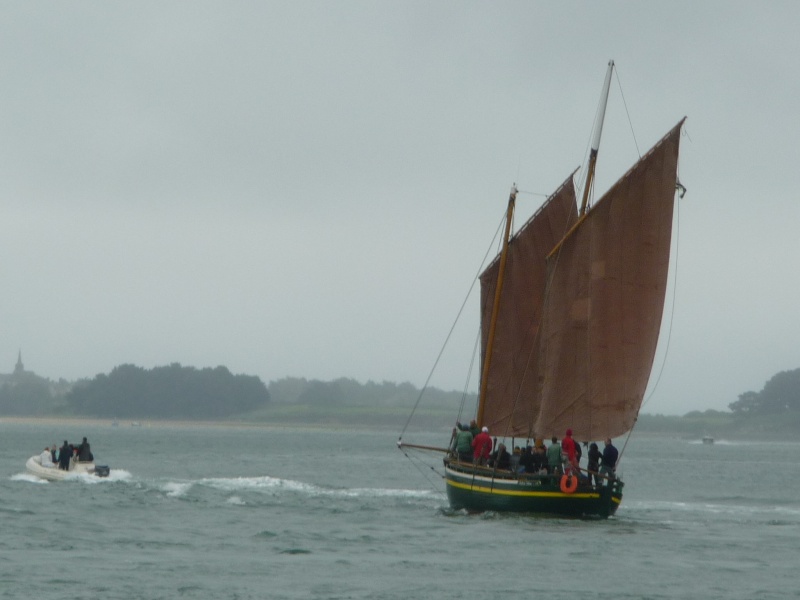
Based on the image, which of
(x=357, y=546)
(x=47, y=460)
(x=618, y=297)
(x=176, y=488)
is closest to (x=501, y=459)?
(x=618, y=297)

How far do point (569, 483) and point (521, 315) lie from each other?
7.04m

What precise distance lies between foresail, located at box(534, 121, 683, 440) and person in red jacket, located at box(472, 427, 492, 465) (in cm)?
286

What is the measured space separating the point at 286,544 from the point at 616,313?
13268 mm

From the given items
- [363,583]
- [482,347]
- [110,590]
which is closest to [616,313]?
[482,347]

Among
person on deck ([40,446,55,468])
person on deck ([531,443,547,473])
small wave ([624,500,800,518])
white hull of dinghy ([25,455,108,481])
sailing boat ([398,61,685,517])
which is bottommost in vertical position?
small wave ([624,500,800,518])

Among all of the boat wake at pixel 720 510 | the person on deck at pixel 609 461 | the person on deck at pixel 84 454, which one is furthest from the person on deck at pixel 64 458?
the person on deck at pixel 609 461

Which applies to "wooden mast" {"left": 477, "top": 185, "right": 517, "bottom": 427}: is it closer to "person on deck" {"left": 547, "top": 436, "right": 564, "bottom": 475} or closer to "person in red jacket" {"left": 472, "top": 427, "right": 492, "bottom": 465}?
"person in red jacket" {"left": 472, "top": 427, "right": 492, "bottom": 465}

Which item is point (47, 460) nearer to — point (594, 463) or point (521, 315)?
point (521, 315)

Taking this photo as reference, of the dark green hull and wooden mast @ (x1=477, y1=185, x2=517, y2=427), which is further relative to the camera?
wooden mast @ (x1=477, y1=185, x2=517, y2=427)

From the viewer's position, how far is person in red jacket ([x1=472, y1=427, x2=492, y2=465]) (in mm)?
44469

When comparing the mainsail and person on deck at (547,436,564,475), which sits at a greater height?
the mainsail

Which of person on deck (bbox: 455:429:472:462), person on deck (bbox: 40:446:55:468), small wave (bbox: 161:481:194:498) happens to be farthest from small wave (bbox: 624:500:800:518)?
person on deck (bbox: 40:446:55:468)

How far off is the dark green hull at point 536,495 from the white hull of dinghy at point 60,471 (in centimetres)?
2213

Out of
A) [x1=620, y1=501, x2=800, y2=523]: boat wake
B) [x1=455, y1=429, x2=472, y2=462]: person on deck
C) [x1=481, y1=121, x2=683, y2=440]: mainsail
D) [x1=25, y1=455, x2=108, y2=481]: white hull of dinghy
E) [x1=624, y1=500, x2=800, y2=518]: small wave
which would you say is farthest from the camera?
[x1=25, y1=455, x2=108, y2=481]: white hull of dinghy
